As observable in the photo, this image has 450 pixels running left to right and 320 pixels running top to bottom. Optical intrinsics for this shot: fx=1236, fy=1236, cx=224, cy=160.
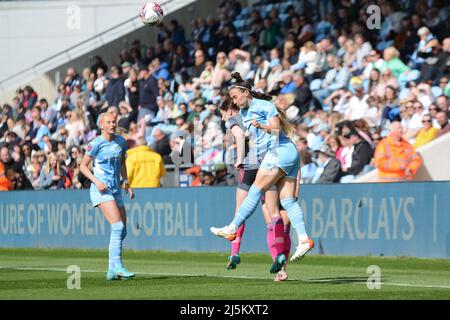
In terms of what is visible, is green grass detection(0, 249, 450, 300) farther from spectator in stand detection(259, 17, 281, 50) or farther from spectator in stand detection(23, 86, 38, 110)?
spectator in stand detection(23, 86, 38, 110)

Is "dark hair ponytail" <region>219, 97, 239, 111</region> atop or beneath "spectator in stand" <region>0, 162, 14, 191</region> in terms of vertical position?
atop

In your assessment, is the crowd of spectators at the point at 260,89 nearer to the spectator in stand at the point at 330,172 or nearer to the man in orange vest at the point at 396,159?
the spectator in stand at the point at 330,172

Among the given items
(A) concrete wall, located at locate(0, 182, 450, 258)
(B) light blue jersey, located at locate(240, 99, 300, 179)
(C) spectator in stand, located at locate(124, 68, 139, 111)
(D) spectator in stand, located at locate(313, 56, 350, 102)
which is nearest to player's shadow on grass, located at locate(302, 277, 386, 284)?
(B) light blue jersey, located at locate(240, 99, 300, 179)

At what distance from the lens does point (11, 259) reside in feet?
69.1

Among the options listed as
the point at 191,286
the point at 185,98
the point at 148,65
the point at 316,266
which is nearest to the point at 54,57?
the point at 148,65

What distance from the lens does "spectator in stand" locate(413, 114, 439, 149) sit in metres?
21.3

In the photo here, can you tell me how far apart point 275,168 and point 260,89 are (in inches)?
479

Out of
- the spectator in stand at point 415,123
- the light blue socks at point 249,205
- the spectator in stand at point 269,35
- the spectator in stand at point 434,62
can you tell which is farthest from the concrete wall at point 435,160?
the spectator in stand at point 269,35

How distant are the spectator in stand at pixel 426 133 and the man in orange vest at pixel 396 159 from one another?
670mm

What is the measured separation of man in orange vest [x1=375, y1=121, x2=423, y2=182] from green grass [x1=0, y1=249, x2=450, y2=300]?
187cm

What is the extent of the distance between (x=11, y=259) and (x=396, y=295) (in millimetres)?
10263

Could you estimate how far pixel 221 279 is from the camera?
48.8ft

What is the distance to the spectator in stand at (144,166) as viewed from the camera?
77.9 ft
